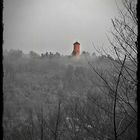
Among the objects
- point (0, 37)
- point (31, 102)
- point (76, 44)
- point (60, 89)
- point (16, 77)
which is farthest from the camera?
point (16, 77)

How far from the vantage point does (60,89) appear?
120 meters

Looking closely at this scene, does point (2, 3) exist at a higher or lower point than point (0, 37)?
higher

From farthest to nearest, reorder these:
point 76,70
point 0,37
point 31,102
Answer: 1. point 76,70
2. point 31,102
3. point 0,37

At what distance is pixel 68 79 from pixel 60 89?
1144cm

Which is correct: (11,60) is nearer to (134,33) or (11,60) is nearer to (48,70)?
(48,70)

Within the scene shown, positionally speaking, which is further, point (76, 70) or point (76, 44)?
point (76, 70)

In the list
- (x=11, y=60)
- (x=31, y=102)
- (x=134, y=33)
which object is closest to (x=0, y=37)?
(x=134, y=33)

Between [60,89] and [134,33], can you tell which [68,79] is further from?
[134,33]

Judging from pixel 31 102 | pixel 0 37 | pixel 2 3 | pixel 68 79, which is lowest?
pixel 31 102

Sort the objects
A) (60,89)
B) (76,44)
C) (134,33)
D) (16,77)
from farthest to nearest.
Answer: (16,77), (60,89), (76,44), (134,33)

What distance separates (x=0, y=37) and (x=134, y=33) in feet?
10.8

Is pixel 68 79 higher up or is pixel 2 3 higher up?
pixel 2 3


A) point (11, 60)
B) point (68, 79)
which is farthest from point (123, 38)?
point (11, 60)

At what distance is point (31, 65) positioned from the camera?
160 metres
